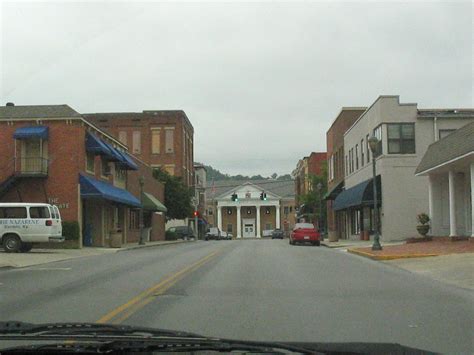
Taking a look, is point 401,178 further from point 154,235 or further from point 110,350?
point 110,350

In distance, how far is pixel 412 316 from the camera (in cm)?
927

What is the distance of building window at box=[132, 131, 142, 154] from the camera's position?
72.6 m

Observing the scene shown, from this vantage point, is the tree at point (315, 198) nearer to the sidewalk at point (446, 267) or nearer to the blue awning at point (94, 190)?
the blue awning at point (94, 190)

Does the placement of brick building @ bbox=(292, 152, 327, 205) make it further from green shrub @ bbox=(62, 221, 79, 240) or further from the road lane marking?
A: the road lane marking

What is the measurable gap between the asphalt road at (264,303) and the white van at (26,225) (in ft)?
32.9

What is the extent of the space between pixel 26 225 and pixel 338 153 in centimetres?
3437

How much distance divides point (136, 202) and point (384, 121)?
59.7ft

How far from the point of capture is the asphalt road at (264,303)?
7992 millimetres

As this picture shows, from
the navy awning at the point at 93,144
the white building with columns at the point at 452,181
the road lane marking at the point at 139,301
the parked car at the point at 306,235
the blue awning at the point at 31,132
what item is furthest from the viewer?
the parked car at the point at 306,235

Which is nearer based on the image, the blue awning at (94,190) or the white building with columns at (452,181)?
the white building with columns at (452,181)

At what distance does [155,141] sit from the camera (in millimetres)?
73188

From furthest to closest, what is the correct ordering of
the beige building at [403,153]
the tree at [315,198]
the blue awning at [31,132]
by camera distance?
1. the tree at [315,198]
2. the beige building at [403,153]
3. the blue awning at [31,132]

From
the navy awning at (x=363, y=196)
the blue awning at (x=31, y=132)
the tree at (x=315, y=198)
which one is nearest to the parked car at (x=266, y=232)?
the tree at (x=315, y=198)

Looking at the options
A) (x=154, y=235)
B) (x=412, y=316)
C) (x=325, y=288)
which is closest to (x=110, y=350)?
(x=412, y=316)
